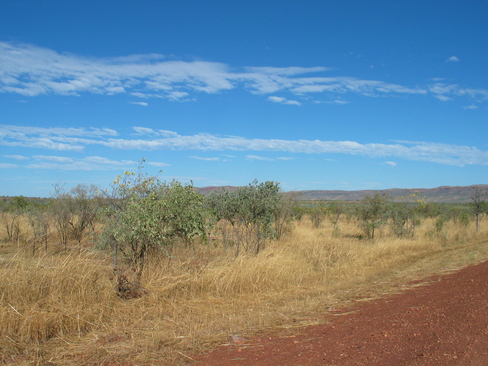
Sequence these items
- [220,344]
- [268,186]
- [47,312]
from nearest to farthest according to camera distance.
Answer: [220,344]
[47,312]
[268,186]

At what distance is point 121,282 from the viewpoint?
23.6ft

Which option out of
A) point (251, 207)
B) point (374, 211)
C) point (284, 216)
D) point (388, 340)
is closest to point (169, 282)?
point (388, 340)

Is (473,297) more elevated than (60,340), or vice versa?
(473,297)

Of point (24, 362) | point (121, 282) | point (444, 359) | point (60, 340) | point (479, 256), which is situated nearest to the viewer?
point (444, 359)

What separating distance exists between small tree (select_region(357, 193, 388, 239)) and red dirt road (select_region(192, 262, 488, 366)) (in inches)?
589

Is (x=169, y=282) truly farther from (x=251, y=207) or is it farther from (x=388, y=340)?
(x=251, y=207)

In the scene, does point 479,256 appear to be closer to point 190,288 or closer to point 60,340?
point 190,288

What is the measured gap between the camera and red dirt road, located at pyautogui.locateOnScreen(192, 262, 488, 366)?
3.90 meters

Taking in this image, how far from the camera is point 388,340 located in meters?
4.44

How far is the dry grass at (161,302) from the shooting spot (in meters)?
4.89

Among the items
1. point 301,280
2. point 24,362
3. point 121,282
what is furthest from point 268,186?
point 24,362

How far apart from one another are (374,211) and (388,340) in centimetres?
1778

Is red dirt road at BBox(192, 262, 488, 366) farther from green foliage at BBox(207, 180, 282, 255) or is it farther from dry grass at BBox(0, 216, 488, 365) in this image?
green foliage at BBox(207, 180, 282, 255)

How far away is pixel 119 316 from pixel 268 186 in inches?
297
